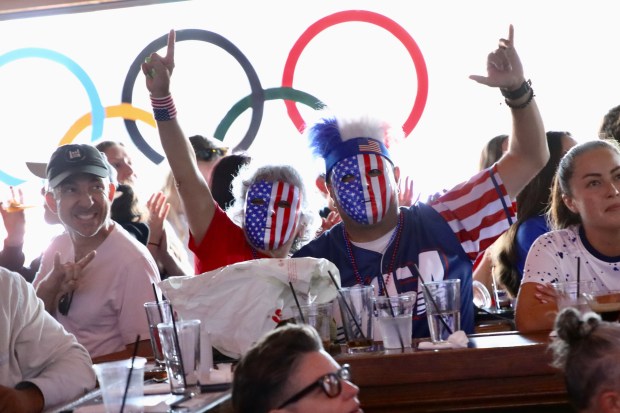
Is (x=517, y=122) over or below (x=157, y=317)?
over

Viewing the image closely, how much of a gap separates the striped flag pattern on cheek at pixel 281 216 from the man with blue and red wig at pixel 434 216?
6.4 inches

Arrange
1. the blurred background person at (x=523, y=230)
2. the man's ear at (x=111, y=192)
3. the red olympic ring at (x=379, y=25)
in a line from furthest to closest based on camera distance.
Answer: the red olympic ring at (x=379, y=25)
the blurred background person at (x=523, y=230)
the man's ear at (x=111, y=192)

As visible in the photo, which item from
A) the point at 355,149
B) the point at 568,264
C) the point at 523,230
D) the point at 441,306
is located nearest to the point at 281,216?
the point at 355,149

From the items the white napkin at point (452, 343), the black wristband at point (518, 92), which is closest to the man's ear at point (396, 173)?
the black wristband at point (518, 92)

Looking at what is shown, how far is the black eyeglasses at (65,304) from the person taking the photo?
3443mm

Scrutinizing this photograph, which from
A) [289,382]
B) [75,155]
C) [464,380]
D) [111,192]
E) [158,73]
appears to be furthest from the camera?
[111,192]

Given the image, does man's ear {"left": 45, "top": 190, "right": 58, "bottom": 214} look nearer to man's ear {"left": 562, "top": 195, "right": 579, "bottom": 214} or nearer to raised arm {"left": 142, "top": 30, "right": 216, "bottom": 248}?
raised arm {"left": 142, "top": 30, "right": 216, "bottom": 248}

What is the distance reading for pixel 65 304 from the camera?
3.45 m

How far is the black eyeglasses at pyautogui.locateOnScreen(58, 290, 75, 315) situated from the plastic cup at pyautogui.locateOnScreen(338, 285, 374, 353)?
3.94 feet

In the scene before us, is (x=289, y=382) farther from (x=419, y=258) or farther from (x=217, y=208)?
(x=217, y=208)

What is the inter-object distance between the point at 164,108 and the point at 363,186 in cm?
77

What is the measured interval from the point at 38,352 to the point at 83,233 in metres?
1.09

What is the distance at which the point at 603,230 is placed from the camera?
3.16 metres

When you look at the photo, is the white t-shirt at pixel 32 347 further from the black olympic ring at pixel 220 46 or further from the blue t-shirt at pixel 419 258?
the black olympic ring at pixel 220 46
